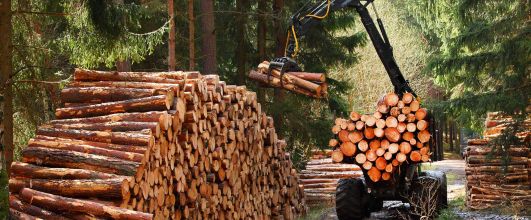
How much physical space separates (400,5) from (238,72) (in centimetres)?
1980

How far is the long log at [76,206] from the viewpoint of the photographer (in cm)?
694

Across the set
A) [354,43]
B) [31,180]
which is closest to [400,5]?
[354,43]

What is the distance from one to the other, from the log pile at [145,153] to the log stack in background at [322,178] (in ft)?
15.2

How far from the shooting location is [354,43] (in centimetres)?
2150

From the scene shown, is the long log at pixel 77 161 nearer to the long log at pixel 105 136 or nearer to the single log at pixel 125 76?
the long log at pixel 105 136

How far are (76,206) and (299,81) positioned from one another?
459 cm

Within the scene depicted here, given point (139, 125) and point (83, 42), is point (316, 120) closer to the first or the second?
point (83, 42)

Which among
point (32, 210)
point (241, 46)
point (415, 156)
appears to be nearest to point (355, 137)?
point (415, 156)

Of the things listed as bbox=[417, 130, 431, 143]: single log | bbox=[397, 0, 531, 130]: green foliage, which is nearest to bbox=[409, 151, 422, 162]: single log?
bbox=[417, 130, 431, 143]: single log

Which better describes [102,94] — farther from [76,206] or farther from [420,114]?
[420,114]

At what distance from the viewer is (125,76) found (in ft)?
31.2

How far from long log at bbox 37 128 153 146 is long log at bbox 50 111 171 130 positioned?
0.33 meters

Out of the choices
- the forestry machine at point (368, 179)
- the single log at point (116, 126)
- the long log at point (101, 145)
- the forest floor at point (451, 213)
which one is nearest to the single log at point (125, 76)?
the single log at point (116, 126)

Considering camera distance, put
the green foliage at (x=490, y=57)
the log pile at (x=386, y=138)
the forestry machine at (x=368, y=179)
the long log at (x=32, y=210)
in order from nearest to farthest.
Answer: the long log at (x=32, y=210), the log pile at (x=386, y=138), the forestry machine at (x=368, y=179), the green foliage at (x=490, y=57)
